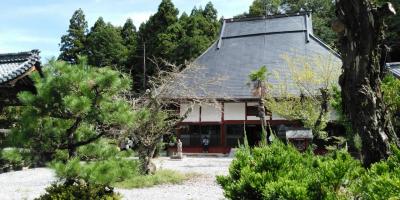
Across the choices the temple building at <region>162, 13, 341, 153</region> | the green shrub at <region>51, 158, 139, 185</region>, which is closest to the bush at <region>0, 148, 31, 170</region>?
the green shrub at <region>51, 158, 139, 185</region>

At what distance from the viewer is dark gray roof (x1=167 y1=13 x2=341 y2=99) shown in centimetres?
2434

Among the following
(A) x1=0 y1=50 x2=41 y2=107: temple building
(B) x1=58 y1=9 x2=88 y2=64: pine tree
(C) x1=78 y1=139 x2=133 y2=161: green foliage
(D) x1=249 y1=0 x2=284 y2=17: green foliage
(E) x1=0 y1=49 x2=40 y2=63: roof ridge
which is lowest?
(C) x1=78 y1=139 x2=133 y2=161: green foliage

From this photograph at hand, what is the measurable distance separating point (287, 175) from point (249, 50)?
23386 mm

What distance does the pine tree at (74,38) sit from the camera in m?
42.4

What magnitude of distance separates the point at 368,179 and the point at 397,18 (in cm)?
3065

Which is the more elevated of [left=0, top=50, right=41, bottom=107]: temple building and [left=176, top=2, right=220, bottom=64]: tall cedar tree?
[left=176, top=2, right=220, bottom=64]: tall cedar tree

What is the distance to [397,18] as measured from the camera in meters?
29.9

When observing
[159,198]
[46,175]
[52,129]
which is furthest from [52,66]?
[46,175]

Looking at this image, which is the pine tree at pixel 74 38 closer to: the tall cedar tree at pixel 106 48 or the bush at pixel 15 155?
the tall cedar tree at pixel 106 48

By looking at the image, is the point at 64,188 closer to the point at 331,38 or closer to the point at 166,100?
the point at 166,100

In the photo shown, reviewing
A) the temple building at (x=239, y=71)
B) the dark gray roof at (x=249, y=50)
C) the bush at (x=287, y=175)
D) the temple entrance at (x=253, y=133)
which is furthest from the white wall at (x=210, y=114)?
the bush at (x=287, y=175)

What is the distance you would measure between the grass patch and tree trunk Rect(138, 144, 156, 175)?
11.8 inches

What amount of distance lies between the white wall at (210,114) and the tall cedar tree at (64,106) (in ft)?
60.2

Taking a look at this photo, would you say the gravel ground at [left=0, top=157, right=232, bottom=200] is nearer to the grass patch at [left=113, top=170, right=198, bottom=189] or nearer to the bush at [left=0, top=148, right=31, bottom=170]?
the grass patch at [left=113, top=170, right=198, bottom=189]
